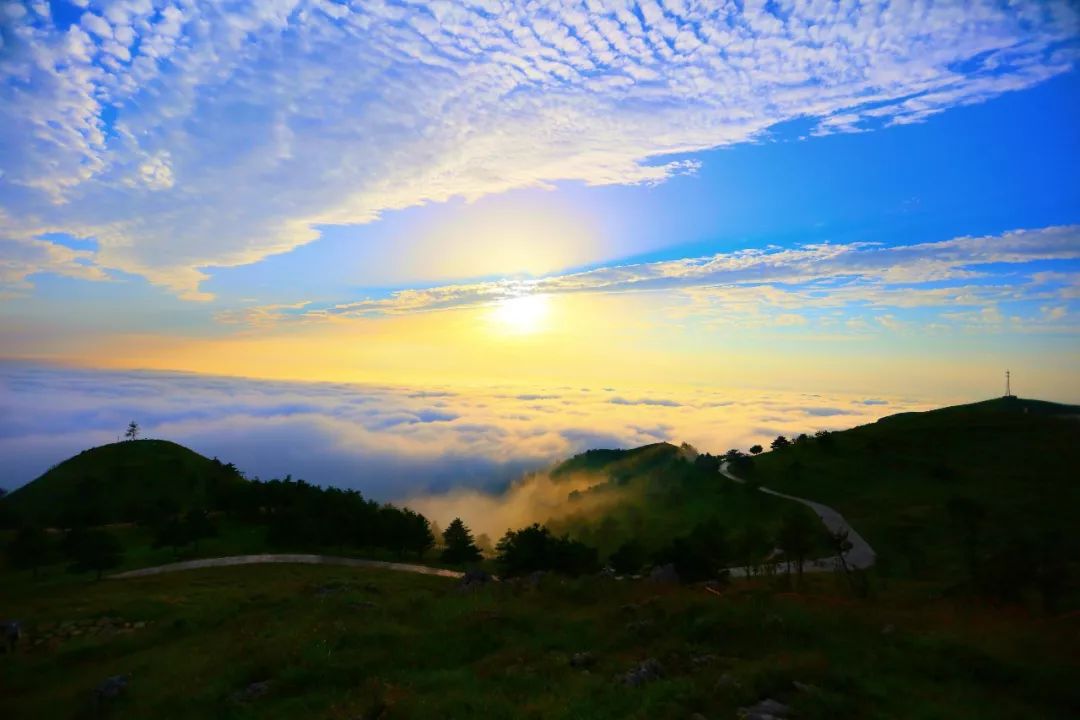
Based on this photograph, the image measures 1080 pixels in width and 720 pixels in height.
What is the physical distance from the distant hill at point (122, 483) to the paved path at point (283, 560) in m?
36.8

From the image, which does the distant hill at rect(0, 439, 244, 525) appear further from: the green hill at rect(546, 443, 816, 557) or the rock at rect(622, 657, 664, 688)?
the rock at rect(622, 657, 664, 688)

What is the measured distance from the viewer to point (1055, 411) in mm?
182250

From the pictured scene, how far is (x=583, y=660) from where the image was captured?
23375 mm

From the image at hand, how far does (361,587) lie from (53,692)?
19.3 meters

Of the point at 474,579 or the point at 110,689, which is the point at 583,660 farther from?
the point at 474,579

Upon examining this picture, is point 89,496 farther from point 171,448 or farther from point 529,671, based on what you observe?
point 529,671

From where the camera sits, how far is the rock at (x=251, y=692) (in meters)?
22.1

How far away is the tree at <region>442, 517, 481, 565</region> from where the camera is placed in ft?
293

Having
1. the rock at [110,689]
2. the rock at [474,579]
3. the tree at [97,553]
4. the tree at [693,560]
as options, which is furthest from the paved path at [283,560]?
the rock at [110,689]

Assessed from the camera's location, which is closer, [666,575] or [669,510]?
[666,575]

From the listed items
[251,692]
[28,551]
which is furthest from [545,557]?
[28,551]

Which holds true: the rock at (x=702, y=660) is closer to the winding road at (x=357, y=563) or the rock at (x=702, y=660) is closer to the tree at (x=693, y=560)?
the tree at (x=693, y=560)

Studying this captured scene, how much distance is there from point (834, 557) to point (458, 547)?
51.7 meters

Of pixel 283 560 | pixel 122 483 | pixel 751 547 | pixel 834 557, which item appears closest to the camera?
pixel 751 547
